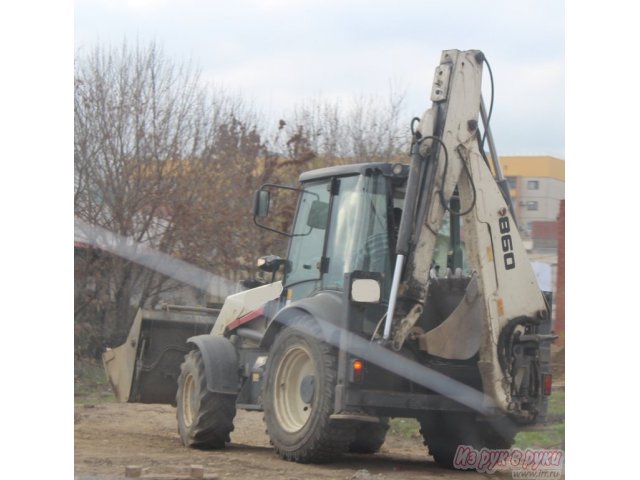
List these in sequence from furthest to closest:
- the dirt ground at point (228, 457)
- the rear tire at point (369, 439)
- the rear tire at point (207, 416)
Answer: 1. the rear tire at point (369, 439)
2. the rear tire at point (207, 416)
3. the dirt ground at point (228, 457)

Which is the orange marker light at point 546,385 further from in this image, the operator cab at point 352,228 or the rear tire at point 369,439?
the rear tire at point 369,439

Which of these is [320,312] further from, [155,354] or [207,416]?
[155,354]

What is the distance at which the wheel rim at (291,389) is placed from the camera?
848cm

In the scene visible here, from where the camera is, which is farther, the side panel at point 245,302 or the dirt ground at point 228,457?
the side panel at point 245,302

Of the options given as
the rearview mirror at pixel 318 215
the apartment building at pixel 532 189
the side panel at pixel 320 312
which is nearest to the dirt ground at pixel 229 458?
the side panel at pixel 320 312

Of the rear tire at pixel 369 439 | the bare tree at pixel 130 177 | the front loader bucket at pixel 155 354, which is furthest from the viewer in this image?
the bare tree at pixel 130 177

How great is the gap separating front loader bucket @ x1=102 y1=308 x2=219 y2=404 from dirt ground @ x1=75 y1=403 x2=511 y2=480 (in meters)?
0.48

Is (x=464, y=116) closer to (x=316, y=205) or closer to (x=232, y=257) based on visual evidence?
(x=316, y=205)

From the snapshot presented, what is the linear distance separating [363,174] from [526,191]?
1.50 metres

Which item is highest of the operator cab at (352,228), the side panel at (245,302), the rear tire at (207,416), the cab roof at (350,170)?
the cab roof at (350,170)

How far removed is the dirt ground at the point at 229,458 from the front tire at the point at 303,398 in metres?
0.16

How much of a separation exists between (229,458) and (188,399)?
5.10 ft

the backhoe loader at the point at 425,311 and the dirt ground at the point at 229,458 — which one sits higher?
the backhoe loader at the point at 425,311

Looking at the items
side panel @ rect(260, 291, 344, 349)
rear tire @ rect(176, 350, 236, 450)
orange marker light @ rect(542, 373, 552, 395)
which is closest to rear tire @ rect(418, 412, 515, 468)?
orange marker light @ rect(542, 373, 552, 395)
